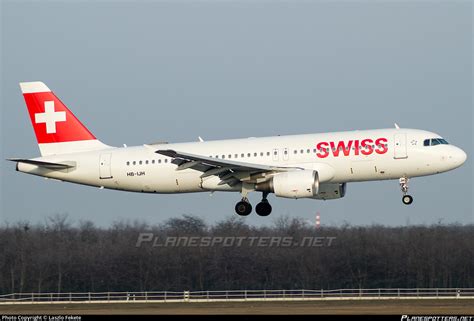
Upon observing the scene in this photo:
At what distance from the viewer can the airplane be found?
61250mm

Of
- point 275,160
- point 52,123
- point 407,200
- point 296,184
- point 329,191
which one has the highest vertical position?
point 52,123

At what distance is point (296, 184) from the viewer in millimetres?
61312

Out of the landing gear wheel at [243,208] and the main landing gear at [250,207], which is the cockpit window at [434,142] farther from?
the landing gear wheel at [243,208]

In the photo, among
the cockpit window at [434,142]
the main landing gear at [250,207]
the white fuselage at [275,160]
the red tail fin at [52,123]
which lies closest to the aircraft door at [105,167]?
the white fuselage at [275,160]

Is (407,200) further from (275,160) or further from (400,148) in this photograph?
(275,160)

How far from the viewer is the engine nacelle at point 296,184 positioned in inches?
2408

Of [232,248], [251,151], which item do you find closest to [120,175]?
[251,151]

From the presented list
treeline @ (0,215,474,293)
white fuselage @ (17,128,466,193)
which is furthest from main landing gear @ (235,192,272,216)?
treeline @ (0,215,474,293)

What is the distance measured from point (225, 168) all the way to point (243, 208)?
2.67 meters

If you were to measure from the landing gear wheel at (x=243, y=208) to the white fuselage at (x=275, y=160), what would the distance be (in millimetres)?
909

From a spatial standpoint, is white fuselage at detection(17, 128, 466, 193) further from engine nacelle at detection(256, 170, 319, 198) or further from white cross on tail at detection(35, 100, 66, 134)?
white cross on tail at detection(35, 100, 66, 134)

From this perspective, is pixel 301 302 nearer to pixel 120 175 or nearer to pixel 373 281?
pixel 120 175

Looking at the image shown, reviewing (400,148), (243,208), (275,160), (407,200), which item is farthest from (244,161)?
(407,200)

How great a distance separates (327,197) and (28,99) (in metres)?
18.2
